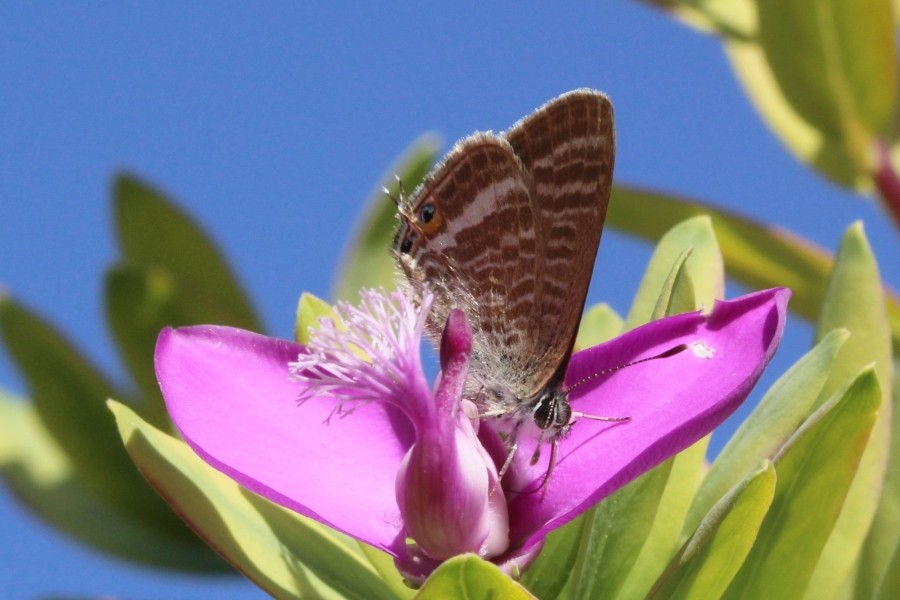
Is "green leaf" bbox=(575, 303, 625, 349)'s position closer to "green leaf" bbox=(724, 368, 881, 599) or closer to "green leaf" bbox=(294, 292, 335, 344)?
"green leaf" bbox=(294, 292, 335, 344)

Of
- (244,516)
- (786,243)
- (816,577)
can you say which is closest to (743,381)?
(816,577)

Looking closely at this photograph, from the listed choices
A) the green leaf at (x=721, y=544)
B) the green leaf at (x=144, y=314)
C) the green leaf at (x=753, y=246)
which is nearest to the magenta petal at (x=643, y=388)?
the green leaf at (x=721, y=544)

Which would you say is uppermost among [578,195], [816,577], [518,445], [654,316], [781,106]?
[781,106]

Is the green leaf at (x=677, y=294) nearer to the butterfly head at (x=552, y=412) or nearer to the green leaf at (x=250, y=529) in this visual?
the butterfly head at (x=552, y=412)

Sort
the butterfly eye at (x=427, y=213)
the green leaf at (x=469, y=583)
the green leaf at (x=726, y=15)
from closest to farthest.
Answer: the green leaf at (x=469, y=583), the butterfly eye at (x=427, y=213), the green leaf at (x=726, y=15)

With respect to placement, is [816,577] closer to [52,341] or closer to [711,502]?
[711,502]

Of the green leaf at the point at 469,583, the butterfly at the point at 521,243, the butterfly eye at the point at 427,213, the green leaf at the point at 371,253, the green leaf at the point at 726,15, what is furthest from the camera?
the green leaf at the point at 371,253

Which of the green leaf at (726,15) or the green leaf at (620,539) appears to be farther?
the green leaf at (726,15)

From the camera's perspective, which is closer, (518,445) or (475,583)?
(475,583)
